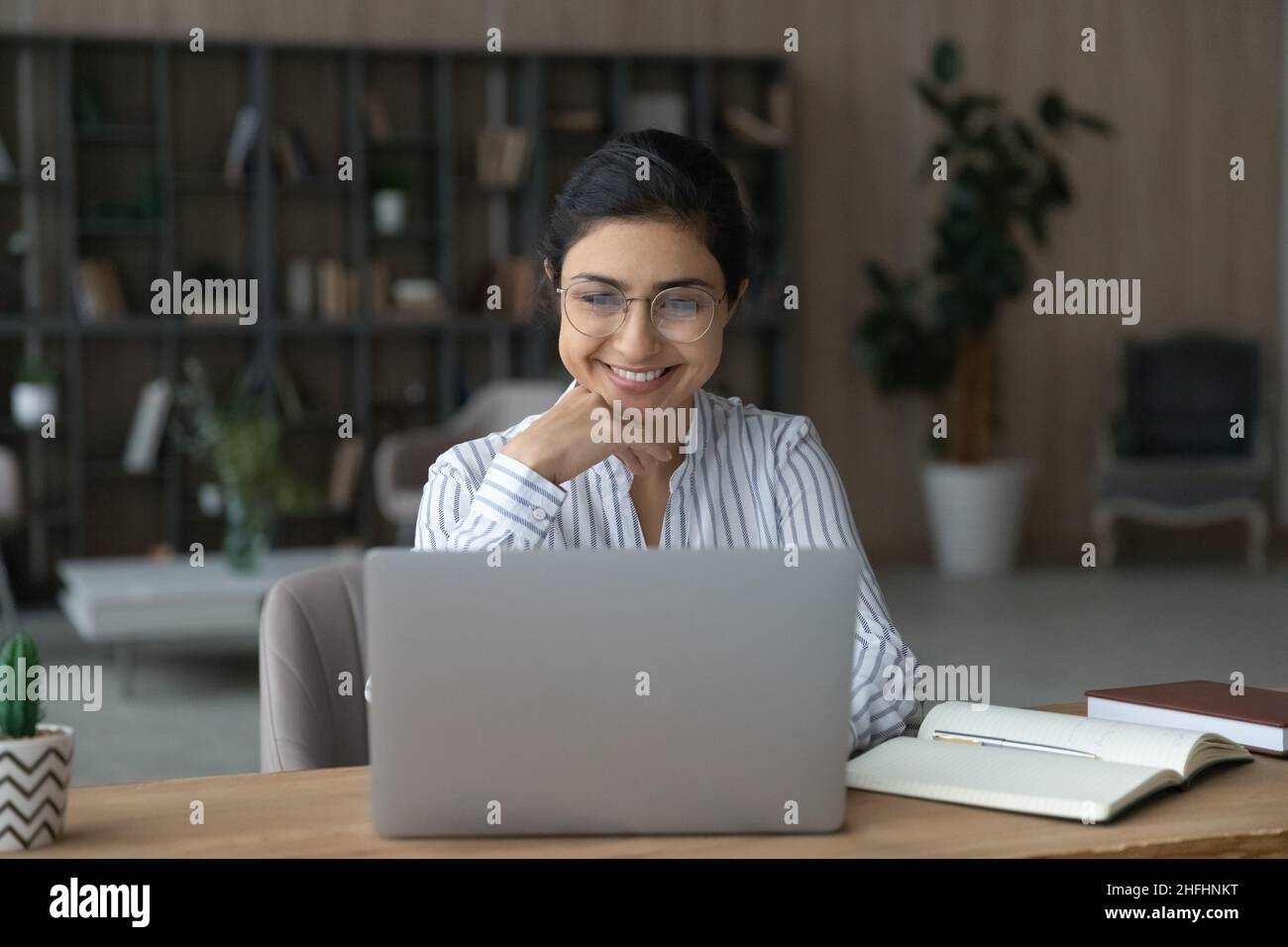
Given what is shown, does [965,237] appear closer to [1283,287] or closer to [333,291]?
[1283,287]

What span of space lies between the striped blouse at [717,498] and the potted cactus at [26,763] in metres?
0.50

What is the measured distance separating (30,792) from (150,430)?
6071mm

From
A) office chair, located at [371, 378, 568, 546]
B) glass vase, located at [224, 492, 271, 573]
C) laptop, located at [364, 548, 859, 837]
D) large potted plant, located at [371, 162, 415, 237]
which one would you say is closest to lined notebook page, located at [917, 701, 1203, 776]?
laptop, located at [364, 548, 859, 837]

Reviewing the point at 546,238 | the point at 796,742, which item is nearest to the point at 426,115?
the point at 546,238

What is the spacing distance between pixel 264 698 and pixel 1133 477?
691 cm

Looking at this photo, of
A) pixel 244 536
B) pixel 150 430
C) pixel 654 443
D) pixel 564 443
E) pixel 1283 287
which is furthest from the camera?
pixel 1283 287

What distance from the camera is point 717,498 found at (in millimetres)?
1827

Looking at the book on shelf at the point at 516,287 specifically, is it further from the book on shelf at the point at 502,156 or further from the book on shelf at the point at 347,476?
the book on shelf at the point at 347,476

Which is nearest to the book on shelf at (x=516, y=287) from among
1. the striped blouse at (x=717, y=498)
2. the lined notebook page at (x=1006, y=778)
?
the striped blouse at (x=717, y=498)

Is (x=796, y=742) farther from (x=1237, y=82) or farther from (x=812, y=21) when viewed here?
(x=1237, y=82)

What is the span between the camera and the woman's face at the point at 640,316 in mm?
1620

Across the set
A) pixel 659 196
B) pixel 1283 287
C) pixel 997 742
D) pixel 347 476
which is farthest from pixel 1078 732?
pixel 1283 287

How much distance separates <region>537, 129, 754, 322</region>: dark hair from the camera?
1.67 meters

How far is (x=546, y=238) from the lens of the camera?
1795 mm
